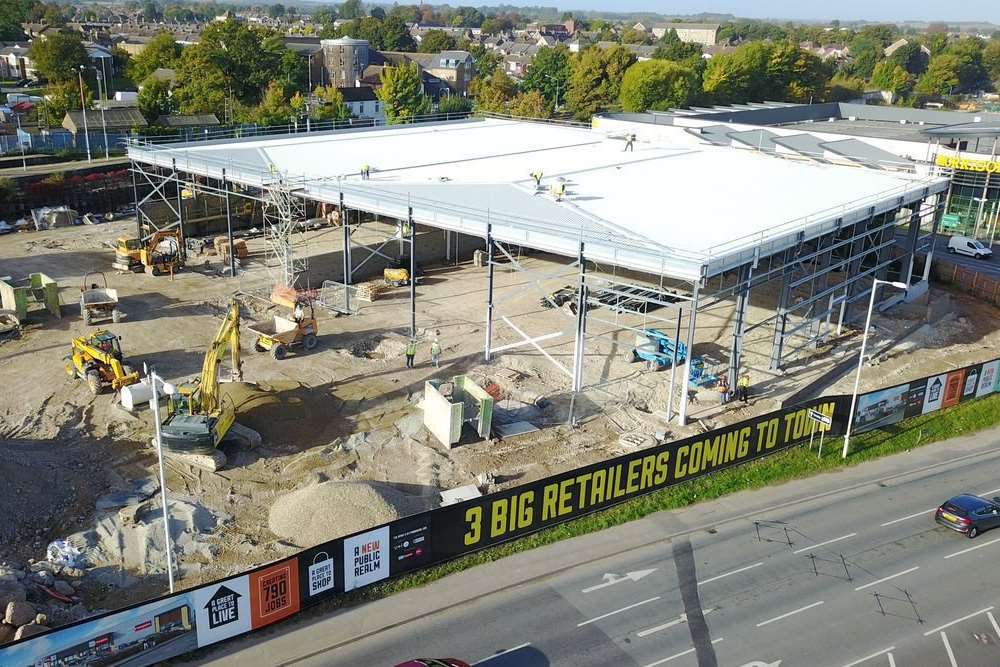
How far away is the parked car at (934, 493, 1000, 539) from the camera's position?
23.5 m

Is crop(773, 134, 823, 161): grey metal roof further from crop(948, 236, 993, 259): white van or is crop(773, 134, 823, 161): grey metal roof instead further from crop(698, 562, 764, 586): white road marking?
crop(698, 562, 764, 586): white road marking

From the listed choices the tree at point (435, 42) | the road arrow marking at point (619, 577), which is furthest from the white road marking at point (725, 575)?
the tree at point (435, 42)

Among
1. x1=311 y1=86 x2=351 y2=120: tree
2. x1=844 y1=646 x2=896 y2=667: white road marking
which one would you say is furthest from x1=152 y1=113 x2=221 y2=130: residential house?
x1=844 y1=646 x2=896 y2=667: white road marking

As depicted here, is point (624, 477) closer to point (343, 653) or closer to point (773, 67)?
point (343, 653)

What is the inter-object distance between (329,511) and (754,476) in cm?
1349

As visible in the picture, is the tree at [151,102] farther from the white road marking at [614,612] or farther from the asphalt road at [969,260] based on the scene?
the white road marking at [614,612]

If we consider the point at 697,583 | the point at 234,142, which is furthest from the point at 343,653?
the point at 234,142

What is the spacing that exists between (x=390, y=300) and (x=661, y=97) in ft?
221

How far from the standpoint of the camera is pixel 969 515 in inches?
924

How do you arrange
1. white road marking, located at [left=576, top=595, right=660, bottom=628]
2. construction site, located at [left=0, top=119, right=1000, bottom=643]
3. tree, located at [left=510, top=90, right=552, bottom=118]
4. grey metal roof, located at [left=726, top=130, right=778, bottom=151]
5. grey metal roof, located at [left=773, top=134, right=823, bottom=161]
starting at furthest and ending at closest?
tree, located at [left=510, top=90, right=552, bottom=118] < grey metal roof, located at [left=726, top=130, right=778, bottom=151] < grey metal roof, located at [left=773, top=134, right=823, bottom=161] < construction site, located at [left=0, top=119, right=1000, bottom=643] < white road marking, located at [left=576, top=595, right=660, bottom=628]

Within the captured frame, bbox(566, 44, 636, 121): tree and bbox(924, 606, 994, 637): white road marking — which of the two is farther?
bbox(566, 44, 636, 121): tree

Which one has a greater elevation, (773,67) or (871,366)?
(773,67)

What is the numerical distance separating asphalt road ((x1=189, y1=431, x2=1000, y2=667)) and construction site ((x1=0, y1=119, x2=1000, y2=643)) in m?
4.03

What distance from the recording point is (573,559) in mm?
21719
